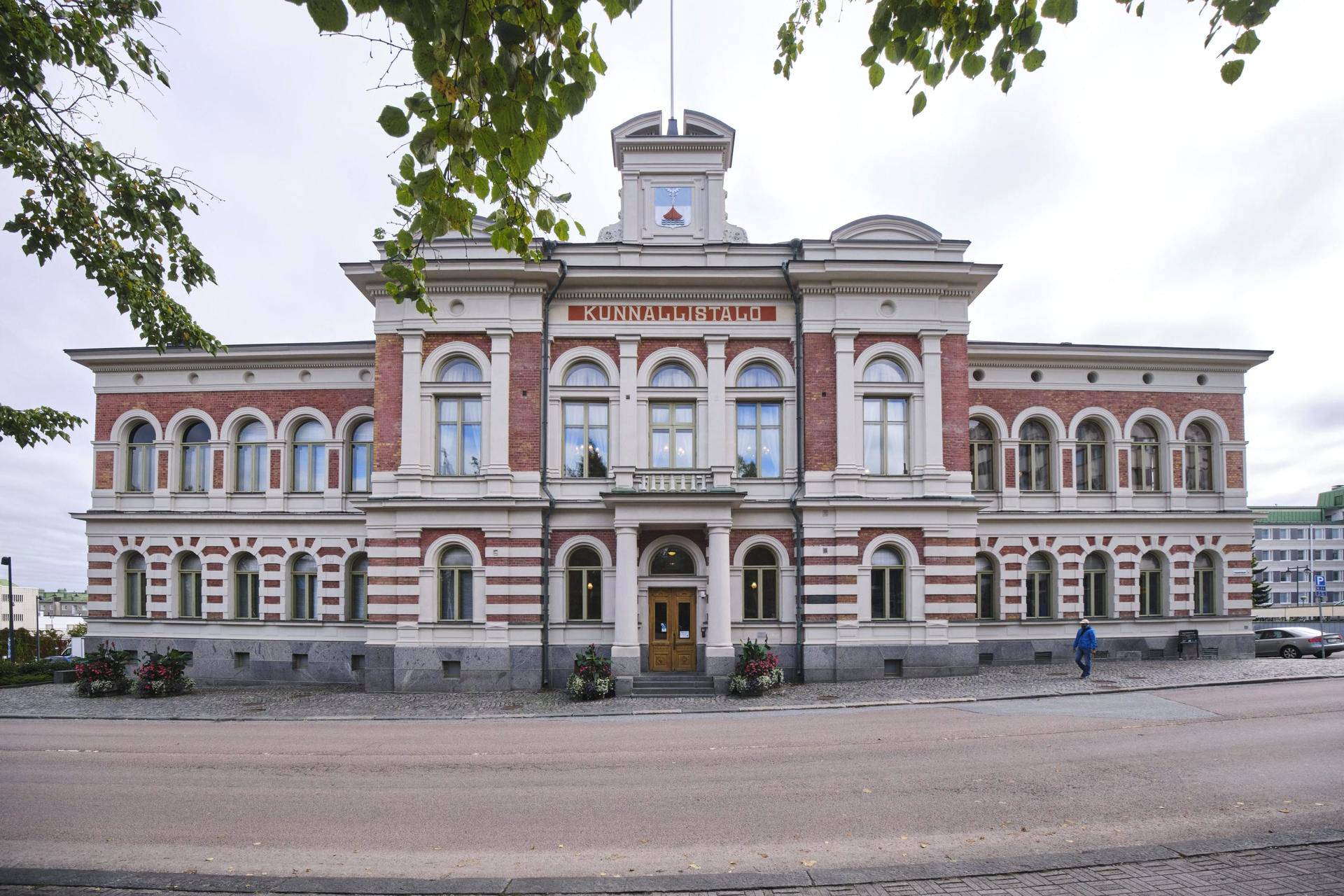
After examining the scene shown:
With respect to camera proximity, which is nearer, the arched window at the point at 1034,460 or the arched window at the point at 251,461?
the arched window at the point at 251,461

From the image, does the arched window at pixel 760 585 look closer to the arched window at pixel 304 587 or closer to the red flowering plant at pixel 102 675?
the arched window at pixel 304 587

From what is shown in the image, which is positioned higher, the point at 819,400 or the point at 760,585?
the point at 819,400

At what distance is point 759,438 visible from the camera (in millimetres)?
21844

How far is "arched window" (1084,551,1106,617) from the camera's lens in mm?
24484

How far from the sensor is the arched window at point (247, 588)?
24234 millimetres

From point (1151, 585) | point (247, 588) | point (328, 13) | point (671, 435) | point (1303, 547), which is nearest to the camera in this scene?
point (328, 13)

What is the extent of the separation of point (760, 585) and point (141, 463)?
20.2 m

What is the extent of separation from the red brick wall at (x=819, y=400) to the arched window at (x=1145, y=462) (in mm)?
11149

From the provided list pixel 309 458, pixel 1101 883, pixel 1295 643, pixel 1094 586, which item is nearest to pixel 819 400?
pixel 1094 586

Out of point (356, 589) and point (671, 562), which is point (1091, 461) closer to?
point (671, 562)

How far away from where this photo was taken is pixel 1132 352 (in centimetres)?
2478

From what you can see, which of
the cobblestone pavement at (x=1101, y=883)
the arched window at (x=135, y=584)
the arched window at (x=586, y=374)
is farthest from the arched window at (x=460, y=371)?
the cobblestone pavement at (x=1101, y=883)

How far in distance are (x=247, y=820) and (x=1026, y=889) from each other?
8.15 meters

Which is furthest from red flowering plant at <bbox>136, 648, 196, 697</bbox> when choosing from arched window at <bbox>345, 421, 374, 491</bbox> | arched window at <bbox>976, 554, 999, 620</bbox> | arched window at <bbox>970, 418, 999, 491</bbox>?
arched window at <bbox>970, 418, 999, 491</bbox>
